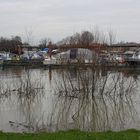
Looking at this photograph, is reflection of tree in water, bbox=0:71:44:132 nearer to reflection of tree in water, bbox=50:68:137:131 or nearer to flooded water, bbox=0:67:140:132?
flooded water, bbox=0:67:140:132

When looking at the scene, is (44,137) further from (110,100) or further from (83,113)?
(110,100)

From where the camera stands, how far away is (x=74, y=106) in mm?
17359

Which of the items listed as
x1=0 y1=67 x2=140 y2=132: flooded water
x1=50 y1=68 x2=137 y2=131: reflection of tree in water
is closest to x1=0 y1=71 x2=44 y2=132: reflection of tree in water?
x1=0 y1=67 x2=140 y2=132: flooded water

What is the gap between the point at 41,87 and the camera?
23531 millimetres

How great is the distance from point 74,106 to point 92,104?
3.15ft

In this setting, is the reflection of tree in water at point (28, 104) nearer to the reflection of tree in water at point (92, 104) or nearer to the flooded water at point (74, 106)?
the flooded water at point (74, 106)

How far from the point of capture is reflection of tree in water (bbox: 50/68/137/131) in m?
13.5

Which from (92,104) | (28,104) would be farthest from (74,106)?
(28,104)

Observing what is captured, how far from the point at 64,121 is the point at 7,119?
227cm

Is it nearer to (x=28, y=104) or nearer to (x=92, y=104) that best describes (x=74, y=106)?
(x=92, y=104)

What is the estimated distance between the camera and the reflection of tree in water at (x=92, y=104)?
13.5 metres

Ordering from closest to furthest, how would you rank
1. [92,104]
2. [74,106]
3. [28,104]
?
1. [74,106]
2. [92,104]
3. [28,104]

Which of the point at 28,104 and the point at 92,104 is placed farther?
the point at 28,104

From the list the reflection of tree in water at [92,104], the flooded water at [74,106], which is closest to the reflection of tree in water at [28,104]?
the flooded water at [74,106]
